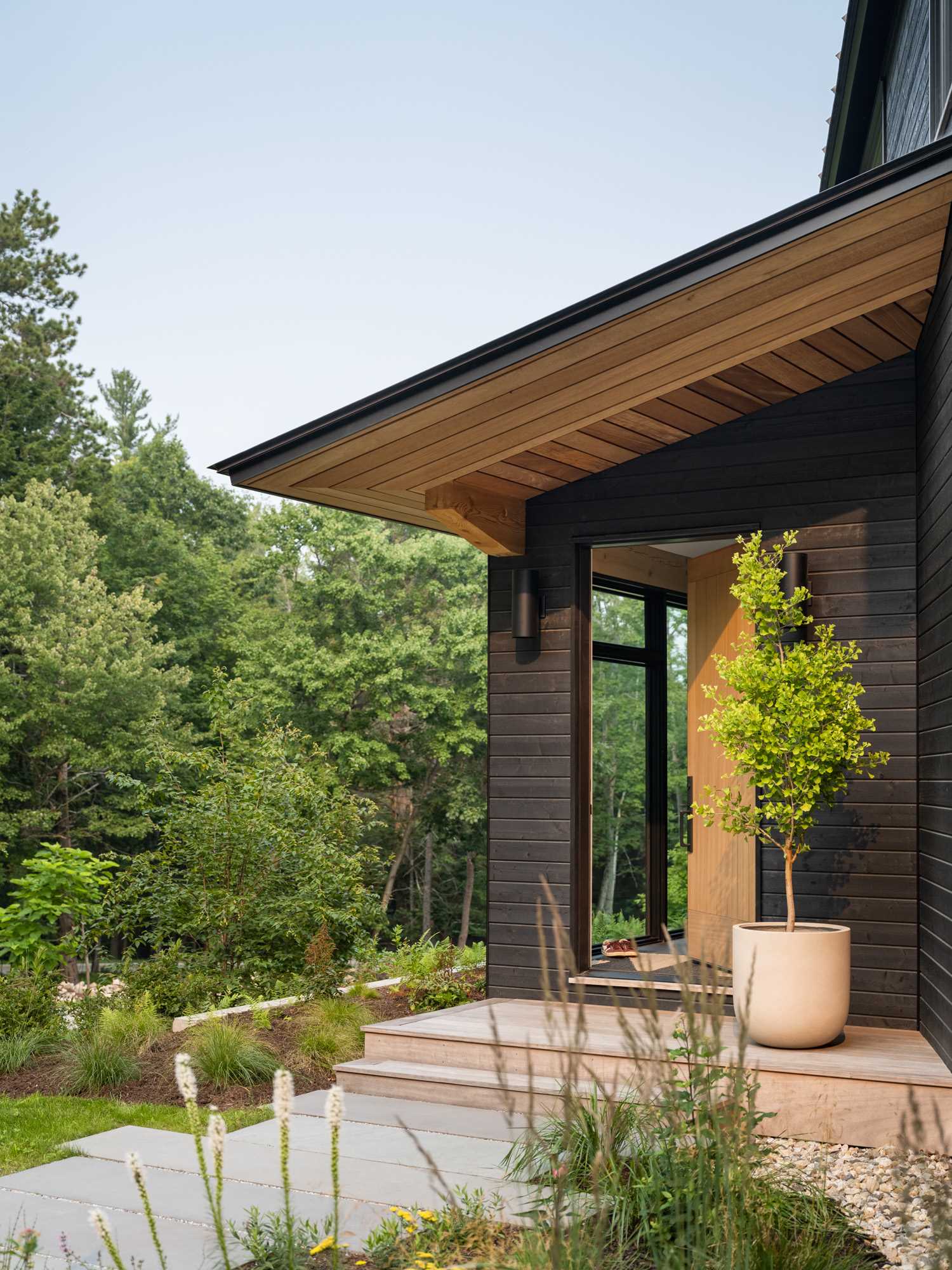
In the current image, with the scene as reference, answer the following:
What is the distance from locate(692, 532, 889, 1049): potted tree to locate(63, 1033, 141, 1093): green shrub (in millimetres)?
2704

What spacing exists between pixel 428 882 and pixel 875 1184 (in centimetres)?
1837

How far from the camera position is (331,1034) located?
18.9 feet

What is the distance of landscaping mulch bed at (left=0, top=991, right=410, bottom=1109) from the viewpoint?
5.16 metres

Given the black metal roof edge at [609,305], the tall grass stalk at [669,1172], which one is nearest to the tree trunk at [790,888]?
the tall grass stalk at [669,1172]

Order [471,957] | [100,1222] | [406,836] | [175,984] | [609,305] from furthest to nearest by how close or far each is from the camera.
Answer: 1. [406,836]
2. [471,957]
3. [175,984]
4. [609,305]
5. [100,1222]

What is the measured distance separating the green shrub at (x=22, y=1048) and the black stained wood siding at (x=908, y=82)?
18.4ft

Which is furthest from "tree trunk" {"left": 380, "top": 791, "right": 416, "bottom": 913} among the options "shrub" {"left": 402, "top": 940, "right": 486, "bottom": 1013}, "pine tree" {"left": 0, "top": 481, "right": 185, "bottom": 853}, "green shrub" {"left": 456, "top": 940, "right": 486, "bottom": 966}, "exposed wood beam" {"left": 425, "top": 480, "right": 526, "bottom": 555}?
"exposed wood beam" {"left": 425, "top": 480, "right": 526, "bottom": 555}

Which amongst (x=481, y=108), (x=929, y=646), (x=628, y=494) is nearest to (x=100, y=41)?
(x=481, y=108)

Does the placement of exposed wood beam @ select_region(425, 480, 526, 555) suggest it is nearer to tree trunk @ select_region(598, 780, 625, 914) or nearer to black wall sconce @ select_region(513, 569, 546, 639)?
black wall sconce @ select_region(513, 569, 546, 639)

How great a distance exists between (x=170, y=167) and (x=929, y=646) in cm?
3153

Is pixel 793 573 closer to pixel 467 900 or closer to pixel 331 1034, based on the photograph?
pixel 331 1034

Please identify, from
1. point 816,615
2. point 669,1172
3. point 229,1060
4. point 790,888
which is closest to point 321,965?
point 229,1060

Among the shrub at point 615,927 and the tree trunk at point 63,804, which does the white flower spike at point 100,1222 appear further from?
the tree trunk at point 63,804

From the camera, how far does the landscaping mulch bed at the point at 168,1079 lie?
5.16 m
